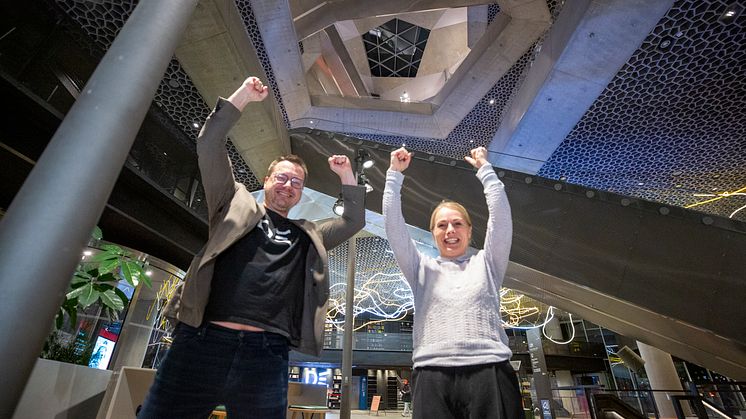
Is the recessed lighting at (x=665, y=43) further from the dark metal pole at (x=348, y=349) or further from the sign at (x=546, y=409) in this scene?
the sign at (x=546, y=409)

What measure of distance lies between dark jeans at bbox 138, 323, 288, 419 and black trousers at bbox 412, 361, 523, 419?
501mm

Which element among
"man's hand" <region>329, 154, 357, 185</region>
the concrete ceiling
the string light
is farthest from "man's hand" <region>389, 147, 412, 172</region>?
the string light

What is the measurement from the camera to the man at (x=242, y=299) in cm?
114

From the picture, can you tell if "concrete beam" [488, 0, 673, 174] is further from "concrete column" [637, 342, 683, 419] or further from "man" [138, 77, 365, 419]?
"concrete column" [637, 342, 683, 419]

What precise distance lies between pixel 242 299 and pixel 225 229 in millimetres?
284

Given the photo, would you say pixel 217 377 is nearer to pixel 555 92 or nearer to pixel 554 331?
pixel 555 92

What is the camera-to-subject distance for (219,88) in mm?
5957

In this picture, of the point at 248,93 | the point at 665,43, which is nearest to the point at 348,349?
the point at 248,93

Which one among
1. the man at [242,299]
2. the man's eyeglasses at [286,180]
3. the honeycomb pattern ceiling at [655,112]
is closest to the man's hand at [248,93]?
the man at [242,299]

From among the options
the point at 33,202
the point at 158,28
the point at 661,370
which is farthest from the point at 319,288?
the point at 661,370

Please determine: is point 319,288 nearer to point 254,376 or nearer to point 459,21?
point 254,376

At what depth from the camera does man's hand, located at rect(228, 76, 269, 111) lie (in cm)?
149

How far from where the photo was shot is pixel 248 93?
153cm

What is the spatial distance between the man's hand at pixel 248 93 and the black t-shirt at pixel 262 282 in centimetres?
50
